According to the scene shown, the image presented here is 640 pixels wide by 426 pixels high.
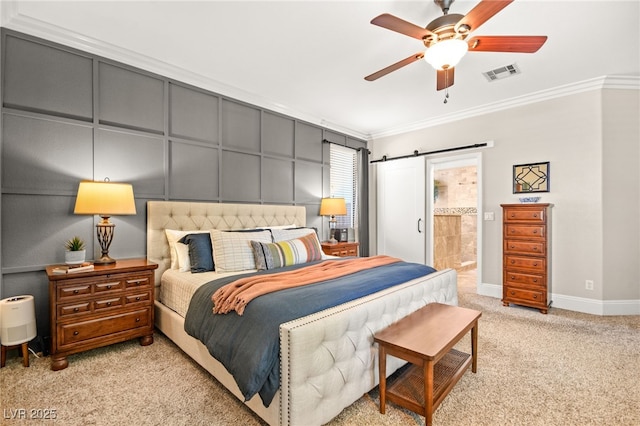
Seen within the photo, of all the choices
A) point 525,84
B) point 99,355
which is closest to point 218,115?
point 99,355

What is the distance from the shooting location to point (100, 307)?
248 cm

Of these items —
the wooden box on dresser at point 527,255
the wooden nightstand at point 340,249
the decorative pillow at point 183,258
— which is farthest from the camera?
the wooden nightstand at point 340,249

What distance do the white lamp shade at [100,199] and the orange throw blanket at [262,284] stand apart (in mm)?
1266

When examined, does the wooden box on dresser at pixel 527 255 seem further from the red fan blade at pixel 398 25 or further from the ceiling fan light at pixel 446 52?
the red fan blade at pixel 398 25

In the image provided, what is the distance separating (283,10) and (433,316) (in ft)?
8.56

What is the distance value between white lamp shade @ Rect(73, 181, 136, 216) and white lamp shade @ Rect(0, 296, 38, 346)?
77cm

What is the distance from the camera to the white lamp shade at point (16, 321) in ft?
7.25

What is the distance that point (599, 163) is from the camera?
365 centimetres

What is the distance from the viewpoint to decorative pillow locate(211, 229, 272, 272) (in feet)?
9.14

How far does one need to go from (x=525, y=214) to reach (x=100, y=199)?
15.2ft

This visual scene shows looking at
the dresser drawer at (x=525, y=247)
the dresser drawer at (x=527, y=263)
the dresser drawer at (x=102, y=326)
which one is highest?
the dresser drawer at (x=525, y=247)

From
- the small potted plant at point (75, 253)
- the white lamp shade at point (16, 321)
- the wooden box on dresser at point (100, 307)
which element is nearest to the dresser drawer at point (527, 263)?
the wooden box on dresser at point (100, 307)

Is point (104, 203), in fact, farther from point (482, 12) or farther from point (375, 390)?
point (482, 12)

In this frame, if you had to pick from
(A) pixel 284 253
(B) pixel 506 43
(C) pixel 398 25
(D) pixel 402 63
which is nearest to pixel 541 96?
(B) pixel 506 43
